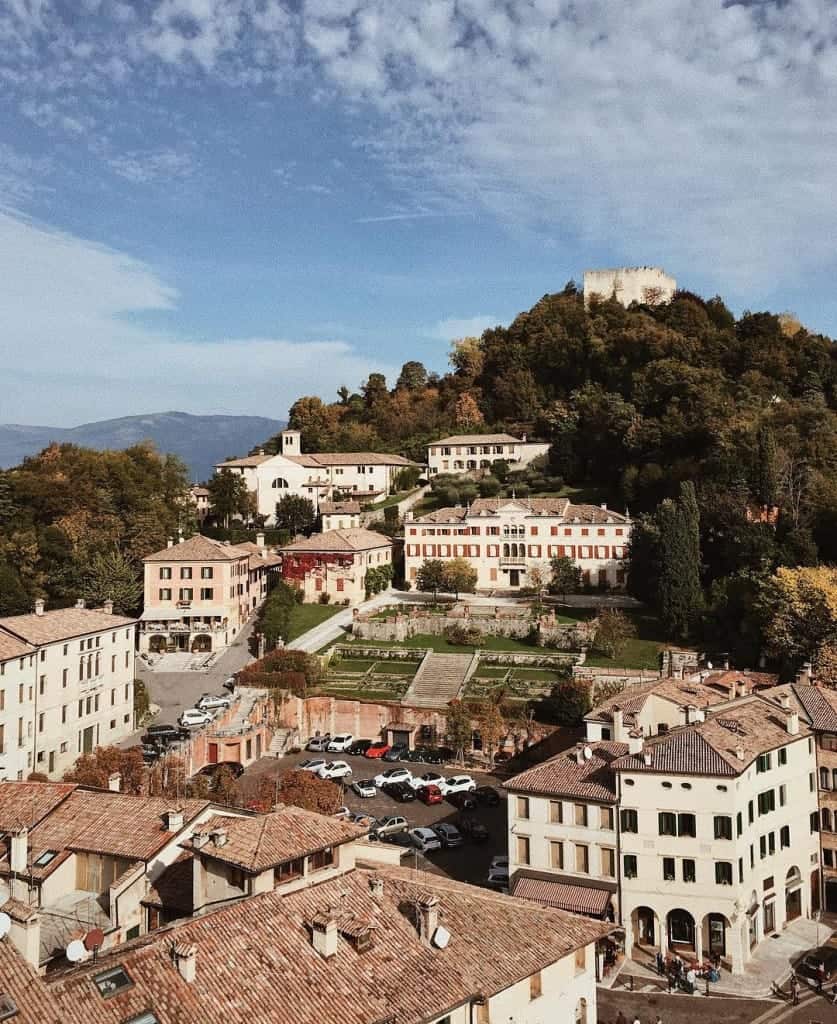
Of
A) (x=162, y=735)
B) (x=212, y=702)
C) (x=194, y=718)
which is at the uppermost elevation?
(x=212, y=702)

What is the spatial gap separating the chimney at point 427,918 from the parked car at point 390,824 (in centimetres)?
1643

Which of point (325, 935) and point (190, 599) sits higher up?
point (190, 599)

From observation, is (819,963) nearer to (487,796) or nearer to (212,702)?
(487,796)

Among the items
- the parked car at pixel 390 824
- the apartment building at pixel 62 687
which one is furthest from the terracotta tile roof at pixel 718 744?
the apartment building at pixel 62 687

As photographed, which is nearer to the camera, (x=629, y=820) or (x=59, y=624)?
(x=629, y=820)

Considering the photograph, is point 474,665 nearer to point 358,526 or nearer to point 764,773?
point 764,773

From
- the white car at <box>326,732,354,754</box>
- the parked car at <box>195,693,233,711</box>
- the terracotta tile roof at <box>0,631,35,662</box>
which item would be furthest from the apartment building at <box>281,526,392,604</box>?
the terracotta tile roof at <box>0,631,35,662</box>

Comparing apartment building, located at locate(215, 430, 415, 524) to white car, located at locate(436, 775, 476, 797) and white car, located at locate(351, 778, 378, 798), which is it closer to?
white car, located at locate(351, 778, 378, 798)

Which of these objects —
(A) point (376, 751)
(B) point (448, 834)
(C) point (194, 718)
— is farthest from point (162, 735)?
(B) point (448, 834)

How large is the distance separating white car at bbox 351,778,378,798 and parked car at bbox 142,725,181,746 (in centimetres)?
1050

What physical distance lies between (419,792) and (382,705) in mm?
9256

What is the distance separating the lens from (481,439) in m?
99.7

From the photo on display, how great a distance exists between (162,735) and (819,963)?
32.7 meters

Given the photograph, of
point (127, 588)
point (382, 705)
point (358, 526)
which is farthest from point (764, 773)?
point (358, 526)
